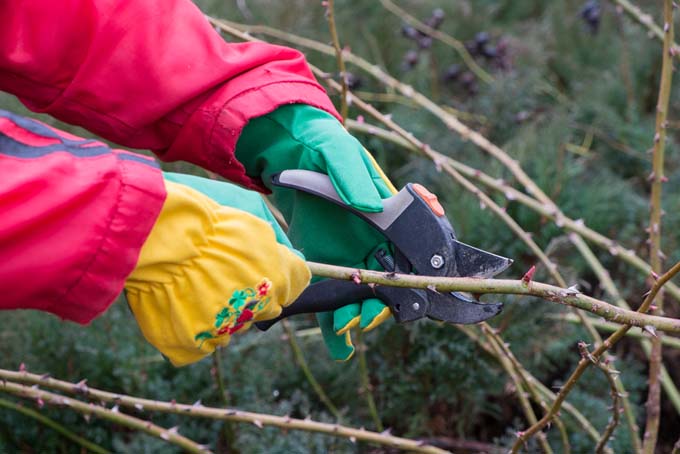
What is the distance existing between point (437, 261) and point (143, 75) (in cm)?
52

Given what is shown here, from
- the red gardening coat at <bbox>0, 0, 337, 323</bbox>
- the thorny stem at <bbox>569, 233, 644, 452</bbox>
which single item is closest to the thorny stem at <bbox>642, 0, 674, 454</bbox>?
the thorny stem at <bbox>569, 233, 644, 452</bbox>

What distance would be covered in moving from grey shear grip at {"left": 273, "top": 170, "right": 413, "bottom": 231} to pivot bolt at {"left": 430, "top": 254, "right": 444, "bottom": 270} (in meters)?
0.08

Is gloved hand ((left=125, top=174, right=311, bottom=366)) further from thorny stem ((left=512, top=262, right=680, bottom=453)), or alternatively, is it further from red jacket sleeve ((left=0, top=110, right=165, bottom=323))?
thorny stem ((left=512, top=262, right=680, bottom=453))

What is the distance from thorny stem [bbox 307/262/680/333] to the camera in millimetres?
1087

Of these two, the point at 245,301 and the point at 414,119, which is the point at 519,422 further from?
the point at 245,301

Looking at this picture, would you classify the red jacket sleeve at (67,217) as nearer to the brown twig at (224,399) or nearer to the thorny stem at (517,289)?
the thorny stem at (517,289)

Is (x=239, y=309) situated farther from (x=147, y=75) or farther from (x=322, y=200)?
(x=147, y=75)

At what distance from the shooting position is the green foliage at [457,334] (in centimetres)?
201

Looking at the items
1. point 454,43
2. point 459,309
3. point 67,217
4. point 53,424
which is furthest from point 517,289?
point 454,43

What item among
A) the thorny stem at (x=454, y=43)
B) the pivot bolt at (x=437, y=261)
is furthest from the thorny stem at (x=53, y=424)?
the thorny stem at (x=454, y=43)

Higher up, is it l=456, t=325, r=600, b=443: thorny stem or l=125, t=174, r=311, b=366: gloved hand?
l=125, t=174, r=311, b=366: gloved hand

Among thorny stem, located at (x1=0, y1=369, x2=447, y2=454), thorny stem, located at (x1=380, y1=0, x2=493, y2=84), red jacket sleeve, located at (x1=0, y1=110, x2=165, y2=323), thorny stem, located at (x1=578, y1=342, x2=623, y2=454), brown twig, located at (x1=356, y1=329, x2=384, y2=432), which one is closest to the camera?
red jacket sleeve, located at (x1=0, y1=110, x2=165, y2=323)

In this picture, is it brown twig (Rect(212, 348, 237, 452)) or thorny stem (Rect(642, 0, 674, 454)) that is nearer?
thorny stem (Rect(642, 0, 674, 454))

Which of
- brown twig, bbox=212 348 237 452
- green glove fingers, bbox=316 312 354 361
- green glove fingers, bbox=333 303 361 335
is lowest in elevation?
brown twig, bbox=212 348 237 452
